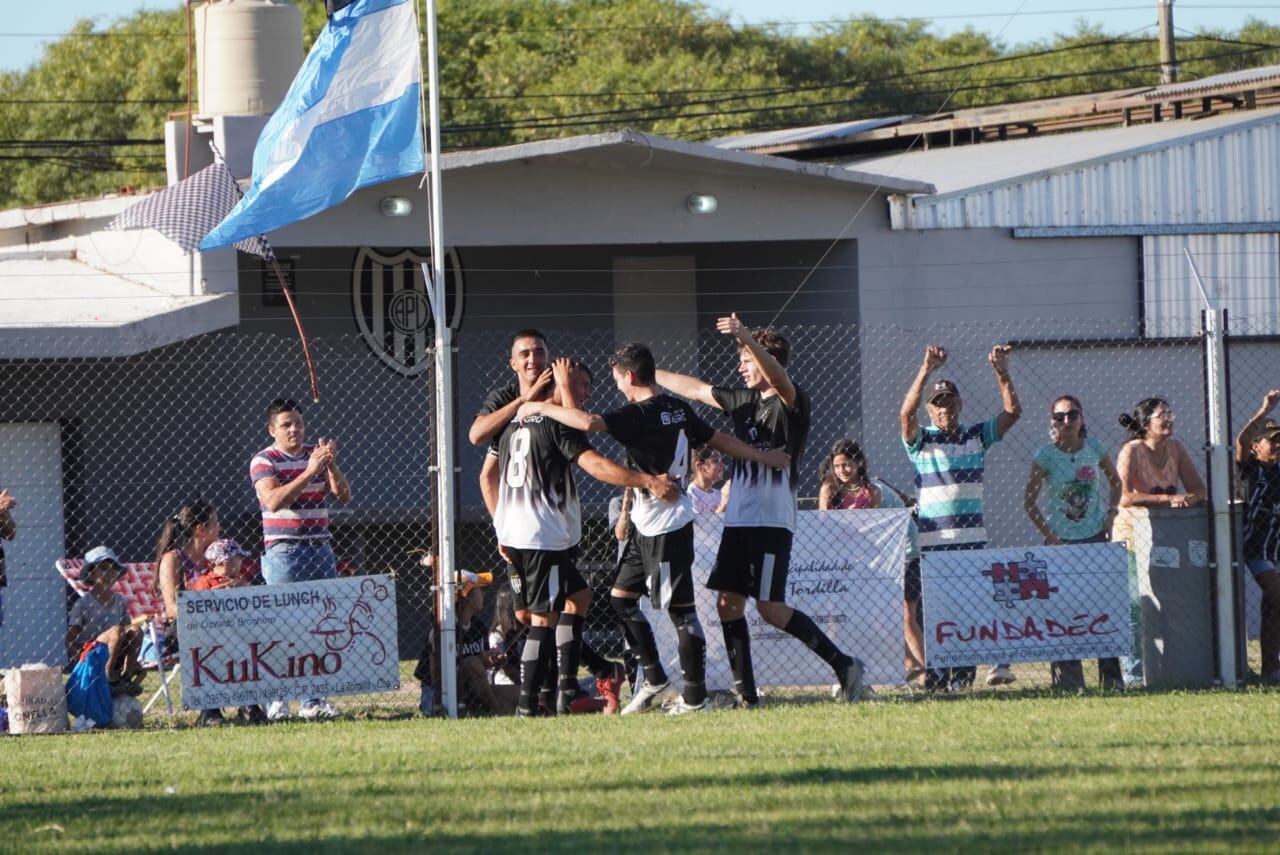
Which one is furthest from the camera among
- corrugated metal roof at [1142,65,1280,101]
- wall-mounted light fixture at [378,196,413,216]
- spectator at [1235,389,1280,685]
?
corrugated metal roof at [1142,65,1280,101]

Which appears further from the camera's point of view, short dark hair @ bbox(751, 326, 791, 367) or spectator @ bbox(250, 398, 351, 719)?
spectator @ bbox(250, 398, 351, 719)

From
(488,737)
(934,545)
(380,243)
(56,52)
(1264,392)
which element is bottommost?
(488,737)

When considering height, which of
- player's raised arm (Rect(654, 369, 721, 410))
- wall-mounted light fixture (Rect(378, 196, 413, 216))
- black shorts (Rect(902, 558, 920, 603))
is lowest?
black shorts (Rect(902, 558, 920, 603))

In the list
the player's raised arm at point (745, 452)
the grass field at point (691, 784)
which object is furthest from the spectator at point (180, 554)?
the player's raised arm at point (745, 452)

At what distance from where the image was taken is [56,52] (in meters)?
53.8

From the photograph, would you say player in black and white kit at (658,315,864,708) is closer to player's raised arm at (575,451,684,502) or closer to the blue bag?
player's raised arm at (575,451,684,502)

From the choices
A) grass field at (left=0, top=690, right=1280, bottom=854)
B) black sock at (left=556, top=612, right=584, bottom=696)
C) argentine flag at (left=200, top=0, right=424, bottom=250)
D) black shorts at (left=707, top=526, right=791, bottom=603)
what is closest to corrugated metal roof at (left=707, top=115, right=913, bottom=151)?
argentine flag at (left=200, top=0, right=424, bottom=250)

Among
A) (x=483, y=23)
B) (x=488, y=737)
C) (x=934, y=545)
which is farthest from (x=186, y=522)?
(x=483, y=23)

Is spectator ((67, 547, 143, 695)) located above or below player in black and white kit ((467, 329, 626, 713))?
below

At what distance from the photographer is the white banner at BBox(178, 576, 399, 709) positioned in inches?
407

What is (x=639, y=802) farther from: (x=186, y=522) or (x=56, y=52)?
(x=56, y=52)

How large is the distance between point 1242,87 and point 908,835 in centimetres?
1619

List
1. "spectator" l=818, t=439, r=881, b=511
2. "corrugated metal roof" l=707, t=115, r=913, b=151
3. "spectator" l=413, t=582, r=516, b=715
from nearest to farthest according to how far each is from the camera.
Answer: "spectator" l=413, t=582, r=516, b=715 → "spectator" l=818, t=439, r=881, b=511 → "corrugated metal roof" l=707, t=115, r=913, b=151

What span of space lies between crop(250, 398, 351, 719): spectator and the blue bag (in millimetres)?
1061
